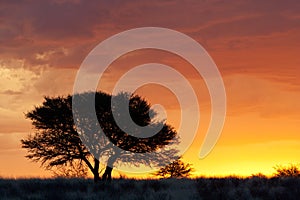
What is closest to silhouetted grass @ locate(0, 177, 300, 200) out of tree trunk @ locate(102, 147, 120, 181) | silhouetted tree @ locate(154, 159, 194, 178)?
tree trunk @ locate(102, 147, 120, 181)

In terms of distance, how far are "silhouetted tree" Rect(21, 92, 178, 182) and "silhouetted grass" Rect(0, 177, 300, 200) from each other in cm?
1859

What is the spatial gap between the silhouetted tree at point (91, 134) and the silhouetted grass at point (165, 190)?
732 inches

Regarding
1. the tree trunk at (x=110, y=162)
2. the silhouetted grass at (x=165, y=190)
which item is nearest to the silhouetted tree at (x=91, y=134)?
the tree trunk at (x=110, y=162)

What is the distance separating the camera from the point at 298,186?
99.8 ft

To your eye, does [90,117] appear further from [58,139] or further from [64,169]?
[64,169]

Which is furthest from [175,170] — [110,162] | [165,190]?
[165,190]

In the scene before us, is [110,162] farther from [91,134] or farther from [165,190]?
[165,190]

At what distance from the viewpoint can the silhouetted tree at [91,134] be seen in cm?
5444

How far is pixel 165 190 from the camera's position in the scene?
31938 millimetres

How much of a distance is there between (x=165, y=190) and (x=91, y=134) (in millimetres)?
23258

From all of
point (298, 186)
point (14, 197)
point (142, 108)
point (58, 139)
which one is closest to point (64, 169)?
point (58, 139)

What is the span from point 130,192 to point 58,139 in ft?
83.1

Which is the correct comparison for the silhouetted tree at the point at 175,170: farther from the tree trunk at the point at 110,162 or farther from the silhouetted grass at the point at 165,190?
the silhouetted grass at the point at 165,190

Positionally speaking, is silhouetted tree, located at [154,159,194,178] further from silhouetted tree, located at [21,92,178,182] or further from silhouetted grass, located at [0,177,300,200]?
silhouetted grass, located at [0,177,300,200]
